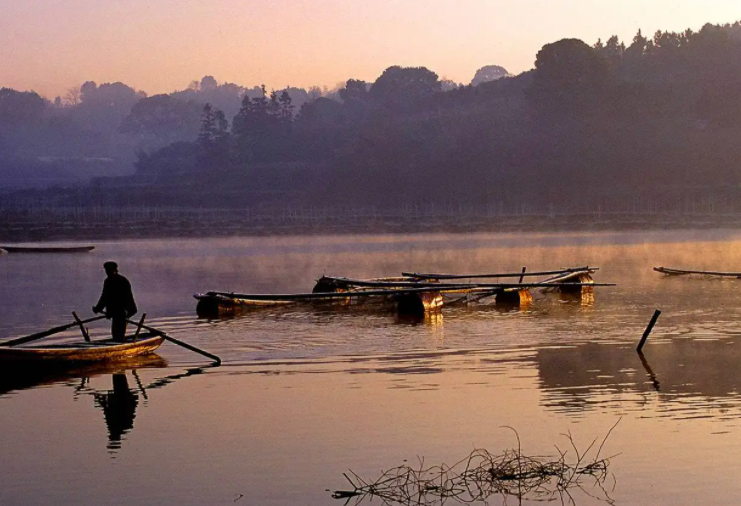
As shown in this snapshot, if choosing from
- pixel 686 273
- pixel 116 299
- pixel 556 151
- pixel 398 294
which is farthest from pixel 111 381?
pixel 556 151

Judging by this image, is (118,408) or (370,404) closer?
(370,404)

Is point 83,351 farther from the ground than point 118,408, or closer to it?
farther from the ground

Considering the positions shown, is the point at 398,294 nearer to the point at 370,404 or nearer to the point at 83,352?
the point at 83,352

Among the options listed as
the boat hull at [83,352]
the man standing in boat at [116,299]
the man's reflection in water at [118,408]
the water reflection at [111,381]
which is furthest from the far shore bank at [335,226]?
the man's reflection in water at [118,408]

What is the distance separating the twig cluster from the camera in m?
15.2

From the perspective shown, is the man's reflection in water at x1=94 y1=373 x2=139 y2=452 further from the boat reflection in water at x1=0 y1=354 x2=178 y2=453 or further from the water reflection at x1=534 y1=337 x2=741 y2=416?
the water reflection at x1=534 y1=337 x2=741 y2=416

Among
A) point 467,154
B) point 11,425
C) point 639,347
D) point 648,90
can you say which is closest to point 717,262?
point 639,347

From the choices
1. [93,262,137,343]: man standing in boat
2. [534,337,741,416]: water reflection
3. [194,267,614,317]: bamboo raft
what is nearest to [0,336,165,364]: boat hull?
[93,262,137,343]: man standing in boat

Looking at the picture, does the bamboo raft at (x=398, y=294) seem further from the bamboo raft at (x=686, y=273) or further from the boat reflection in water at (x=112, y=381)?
the boat reflection in water at (x=112, y=381)

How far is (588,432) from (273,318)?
68.2 ft

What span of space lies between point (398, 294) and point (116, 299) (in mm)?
17419

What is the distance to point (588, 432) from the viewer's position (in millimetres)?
18797

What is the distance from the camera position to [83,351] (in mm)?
25859

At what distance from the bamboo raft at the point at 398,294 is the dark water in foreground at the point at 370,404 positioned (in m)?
0.77
